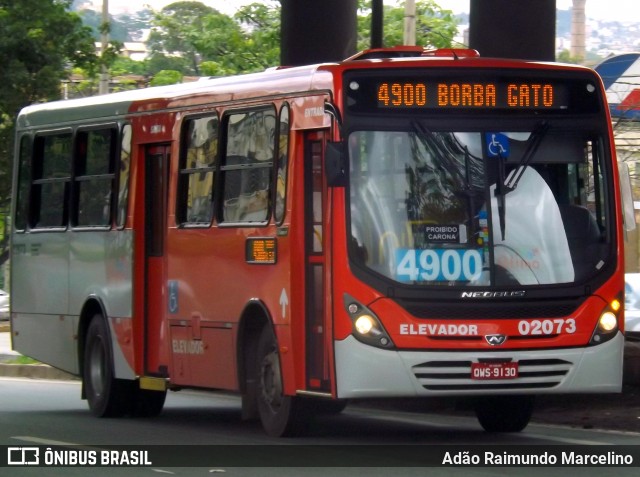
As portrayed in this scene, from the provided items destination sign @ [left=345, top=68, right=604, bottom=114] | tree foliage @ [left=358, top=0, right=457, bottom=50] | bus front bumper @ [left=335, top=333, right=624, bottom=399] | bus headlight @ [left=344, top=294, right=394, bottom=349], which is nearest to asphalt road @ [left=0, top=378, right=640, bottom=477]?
bus front bumper @ [left=335, top=333, right=624, bottom=399]

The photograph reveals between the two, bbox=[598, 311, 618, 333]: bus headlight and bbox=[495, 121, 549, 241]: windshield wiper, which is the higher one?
bbox=[495, 121, 549, 241]: windshield wiper

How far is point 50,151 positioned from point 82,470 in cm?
726

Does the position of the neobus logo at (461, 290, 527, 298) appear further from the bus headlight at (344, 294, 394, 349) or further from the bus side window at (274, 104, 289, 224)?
the bus side window at (274, 104, 289, 224)

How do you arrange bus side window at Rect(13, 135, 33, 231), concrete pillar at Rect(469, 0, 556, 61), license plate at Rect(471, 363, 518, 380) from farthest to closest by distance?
bus side window at Rect(13, 135, 33, 231)
concrete pillar at Rect(469, 0, 556, 61)
license plate at Rect(471, 363, 518, 380)

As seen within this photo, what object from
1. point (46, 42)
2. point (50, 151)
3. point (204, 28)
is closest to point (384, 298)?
point (50, 151)

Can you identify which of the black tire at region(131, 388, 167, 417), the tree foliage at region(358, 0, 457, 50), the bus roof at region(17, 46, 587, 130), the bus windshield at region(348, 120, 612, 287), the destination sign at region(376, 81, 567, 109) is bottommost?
the black tire at region(131, 388, 167, 417)

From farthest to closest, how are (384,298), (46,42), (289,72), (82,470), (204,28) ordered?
1. (204,28)
2. (46,42)
3. (289,72)
4. (384,298)
5. (82,470)

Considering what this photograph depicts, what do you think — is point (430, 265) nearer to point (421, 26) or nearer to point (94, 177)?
point (94, 177)

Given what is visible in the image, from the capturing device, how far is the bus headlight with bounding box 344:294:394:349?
1127 cm

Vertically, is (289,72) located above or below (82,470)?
above

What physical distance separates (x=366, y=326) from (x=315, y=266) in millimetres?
732

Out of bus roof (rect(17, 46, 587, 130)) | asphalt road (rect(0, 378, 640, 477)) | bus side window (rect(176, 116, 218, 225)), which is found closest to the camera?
asphalt road (rect(0, 378, 640, 477))

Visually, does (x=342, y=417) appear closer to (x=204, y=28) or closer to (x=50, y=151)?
(x=50, y=151)

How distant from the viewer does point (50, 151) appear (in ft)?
56.5
